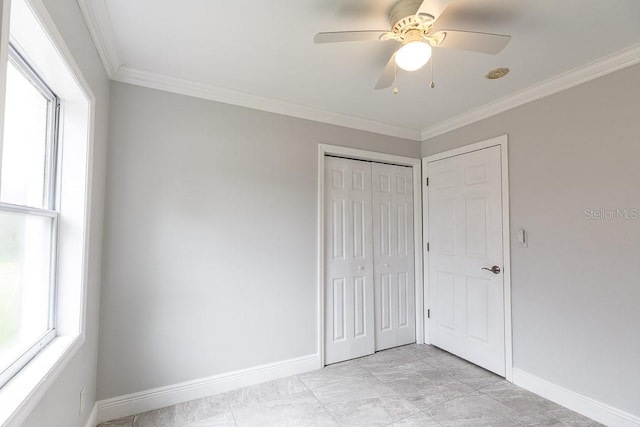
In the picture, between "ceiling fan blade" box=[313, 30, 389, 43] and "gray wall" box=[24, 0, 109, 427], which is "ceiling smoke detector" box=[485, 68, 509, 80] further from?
"gray wall" box=[24, 0, 109, 427]

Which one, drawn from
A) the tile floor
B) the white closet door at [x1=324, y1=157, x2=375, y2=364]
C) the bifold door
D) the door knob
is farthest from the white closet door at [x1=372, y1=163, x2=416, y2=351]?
the door knob

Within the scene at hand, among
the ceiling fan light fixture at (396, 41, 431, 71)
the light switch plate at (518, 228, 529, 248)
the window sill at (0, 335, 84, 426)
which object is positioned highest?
the ceiling fan light fixture at (396, 41, 431, 71)

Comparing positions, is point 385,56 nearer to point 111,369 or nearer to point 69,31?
point 69,31

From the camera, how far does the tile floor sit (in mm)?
2102

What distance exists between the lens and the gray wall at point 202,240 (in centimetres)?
219

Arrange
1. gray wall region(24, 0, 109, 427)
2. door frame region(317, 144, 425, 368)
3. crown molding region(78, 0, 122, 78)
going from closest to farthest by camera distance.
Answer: gray wall region(24, 0, 109, 427) → crown molding region(78, 0, 122, 78) → door frame region(317, 144, 425, 368)

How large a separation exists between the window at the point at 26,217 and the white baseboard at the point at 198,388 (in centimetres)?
89

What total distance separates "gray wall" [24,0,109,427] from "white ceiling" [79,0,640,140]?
0.15 m

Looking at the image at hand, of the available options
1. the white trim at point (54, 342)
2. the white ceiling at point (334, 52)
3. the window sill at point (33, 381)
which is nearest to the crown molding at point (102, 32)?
the white ceiling at point (334, 52)

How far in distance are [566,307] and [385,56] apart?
2.24 m

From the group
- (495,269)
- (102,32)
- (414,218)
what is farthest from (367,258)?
(102,32)

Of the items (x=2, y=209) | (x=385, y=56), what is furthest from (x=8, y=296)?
(x=385, y=56)

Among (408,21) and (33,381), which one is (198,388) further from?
(408,21)

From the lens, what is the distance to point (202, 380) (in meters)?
2.40
